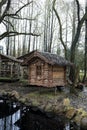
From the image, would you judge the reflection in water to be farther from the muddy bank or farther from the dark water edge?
the muddy bank

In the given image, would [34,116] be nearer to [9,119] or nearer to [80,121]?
[9,119]

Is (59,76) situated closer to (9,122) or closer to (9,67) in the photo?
(9,122)

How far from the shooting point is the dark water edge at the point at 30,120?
13.8 meters

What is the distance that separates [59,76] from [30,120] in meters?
7.68

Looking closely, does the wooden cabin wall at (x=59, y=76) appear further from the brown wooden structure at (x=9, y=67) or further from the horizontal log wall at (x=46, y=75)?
the brown wooden structure at (x=9, y=67)

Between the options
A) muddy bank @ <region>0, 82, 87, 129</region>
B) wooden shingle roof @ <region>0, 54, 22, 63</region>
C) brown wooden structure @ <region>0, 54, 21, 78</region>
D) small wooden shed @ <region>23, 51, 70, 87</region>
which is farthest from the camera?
brown wooden structure @ <region>0, 54, 21, 78</region>

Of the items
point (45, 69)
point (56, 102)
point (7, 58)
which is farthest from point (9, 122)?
point (7, 58)

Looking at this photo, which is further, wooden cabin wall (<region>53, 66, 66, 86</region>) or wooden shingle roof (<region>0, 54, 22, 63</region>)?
wooden shingle roof (<region>0, 54, 22, 63</region>)

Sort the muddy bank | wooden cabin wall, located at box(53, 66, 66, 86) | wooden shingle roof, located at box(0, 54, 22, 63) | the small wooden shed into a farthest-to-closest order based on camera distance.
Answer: wooden shingle roof, located at box(0, 54, 22, 63) → wooden cabin wall, located at box(53, 66, 66, 86) → the small wooden shed → the muddy bank

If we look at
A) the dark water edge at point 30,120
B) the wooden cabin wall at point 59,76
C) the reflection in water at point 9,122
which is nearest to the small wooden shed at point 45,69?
the wooden cabin wall at point 59,76

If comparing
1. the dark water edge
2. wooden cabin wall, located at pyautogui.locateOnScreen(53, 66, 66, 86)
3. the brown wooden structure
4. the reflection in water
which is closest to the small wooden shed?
wooden cabin wall, located at pyautogui.locateOnScreen(53, 66, 66, 86)

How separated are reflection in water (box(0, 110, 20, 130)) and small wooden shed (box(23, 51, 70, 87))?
4.80 metres

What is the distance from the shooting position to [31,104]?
1850 cm

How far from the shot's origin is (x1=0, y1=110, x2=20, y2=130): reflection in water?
45.2 feet
